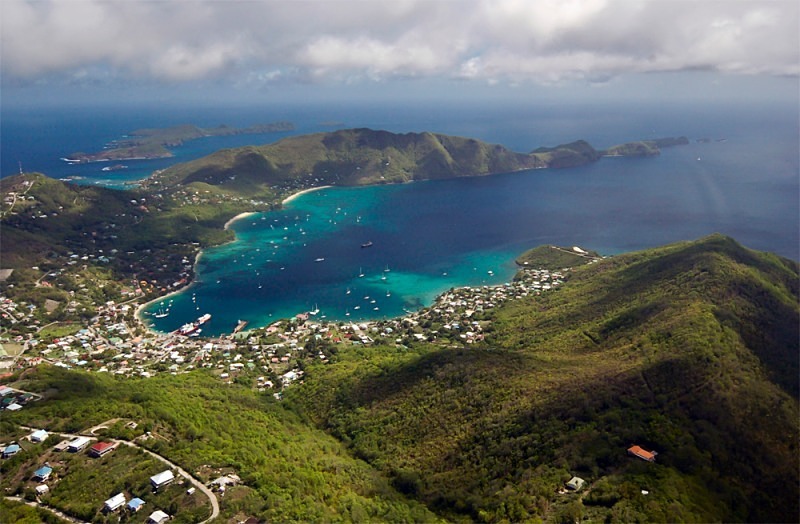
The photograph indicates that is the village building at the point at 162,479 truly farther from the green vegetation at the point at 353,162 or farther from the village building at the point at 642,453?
the green vegetation at the point at 353,162

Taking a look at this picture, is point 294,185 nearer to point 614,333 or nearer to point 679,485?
point 614,333

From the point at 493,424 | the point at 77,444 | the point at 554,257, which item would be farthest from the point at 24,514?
the point at 554,257

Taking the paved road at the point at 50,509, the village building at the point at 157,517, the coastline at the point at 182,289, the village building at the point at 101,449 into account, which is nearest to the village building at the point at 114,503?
the paved road at the point at 50,509

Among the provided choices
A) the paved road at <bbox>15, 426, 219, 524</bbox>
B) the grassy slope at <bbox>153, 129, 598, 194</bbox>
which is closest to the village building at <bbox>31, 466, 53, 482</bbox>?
the paved road at <bbox>15, 426, 219, 524</bbox>

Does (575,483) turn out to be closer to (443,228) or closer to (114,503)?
(114,503)

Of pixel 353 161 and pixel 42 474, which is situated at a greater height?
pixel 353 161

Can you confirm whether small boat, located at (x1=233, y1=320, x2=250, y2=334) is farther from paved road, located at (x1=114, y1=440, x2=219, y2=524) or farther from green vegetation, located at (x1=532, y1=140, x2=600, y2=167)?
green vegetation, located at (x1=532, y1=140, x2=600, y2=167)
